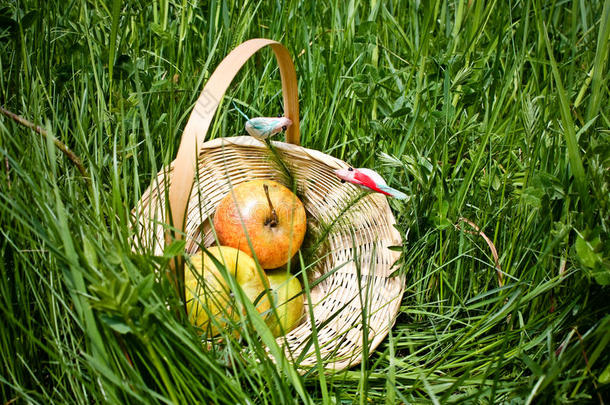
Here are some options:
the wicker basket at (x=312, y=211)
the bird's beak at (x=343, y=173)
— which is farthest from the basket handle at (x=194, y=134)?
the bird's beak at (x=343, y=173)

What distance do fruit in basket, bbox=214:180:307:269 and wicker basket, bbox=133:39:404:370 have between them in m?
0.08

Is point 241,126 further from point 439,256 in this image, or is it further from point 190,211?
point 439,256

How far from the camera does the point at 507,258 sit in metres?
1.40

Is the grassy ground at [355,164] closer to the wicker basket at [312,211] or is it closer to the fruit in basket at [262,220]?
the wicker basket at [312,211]

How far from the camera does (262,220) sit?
1571 mm

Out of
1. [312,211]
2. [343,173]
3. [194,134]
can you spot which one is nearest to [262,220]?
[312,211]

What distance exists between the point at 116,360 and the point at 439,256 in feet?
2.92

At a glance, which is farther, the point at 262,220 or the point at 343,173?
the point at 262,220

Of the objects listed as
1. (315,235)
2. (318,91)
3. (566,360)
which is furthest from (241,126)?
(566,360)

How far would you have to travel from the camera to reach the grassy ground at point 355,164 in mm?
943

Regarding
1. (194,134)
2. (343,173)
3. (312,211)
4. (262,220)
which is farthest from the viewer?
(312,211)

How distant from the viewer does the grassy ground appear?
0.94 m

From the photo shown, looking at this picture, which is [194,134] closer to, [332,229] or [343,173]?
[343,173]

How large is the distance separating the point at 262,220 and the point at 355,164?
1.29ft
